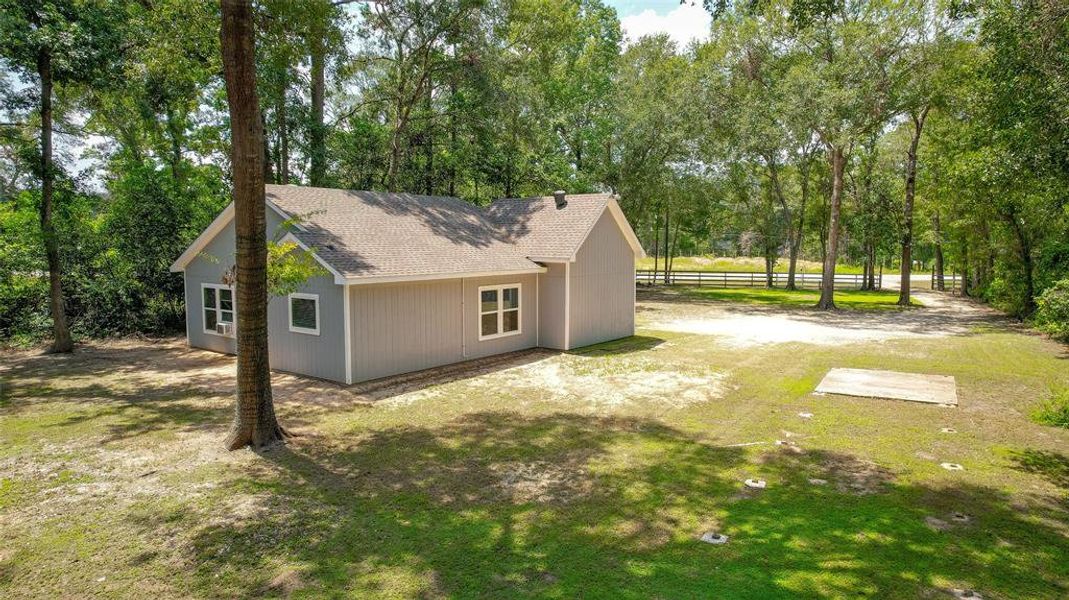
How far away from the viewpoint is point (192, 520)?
5.95 m

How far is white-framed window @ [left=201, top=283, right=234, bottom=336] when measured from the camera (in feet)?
48.9

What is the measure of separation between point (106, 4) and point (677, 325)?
745 inches

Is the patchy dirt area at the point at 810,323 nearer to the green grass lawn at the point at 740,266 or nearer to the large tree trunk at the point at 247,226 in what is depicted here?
the large tree trunk at the point at 247,226

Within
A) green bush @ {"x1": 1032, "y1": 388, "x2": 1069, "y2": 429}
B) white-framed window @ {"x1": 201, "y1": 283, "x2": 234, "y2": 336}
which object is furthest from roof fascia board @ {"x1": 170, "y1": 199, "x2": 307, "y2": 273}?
green bush @ {"x1": 1032, "y1": 388, "x2": 1069, "y2": 429}

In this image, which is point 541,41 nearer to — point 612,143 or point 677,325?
point 612,143

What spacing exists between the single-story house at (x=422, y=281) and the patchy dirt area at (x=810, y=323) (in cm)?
374

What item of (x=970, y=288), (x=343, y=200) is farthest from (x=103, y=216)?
(x=970, y=288)

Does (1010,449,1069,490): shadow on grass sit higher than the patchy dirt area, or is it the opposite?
the patchy dirt area

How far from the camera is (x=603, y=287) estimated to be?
1753cm

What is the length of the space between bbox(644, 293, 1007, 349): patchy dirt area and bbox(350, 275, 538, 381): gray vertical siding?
25.1 ft

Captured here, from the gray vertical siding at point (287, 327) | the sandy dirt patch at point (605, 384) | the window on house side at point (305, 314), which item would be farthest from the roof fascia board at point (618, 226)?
the window on house side at point (305, 314)

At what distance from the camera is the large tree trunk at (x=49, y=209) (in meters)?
13.7

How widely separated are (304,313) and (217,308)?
168 inches

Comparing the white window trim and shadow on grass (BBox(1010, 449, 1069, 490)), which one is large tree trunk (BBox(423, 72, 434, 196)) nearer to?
the white window trim
